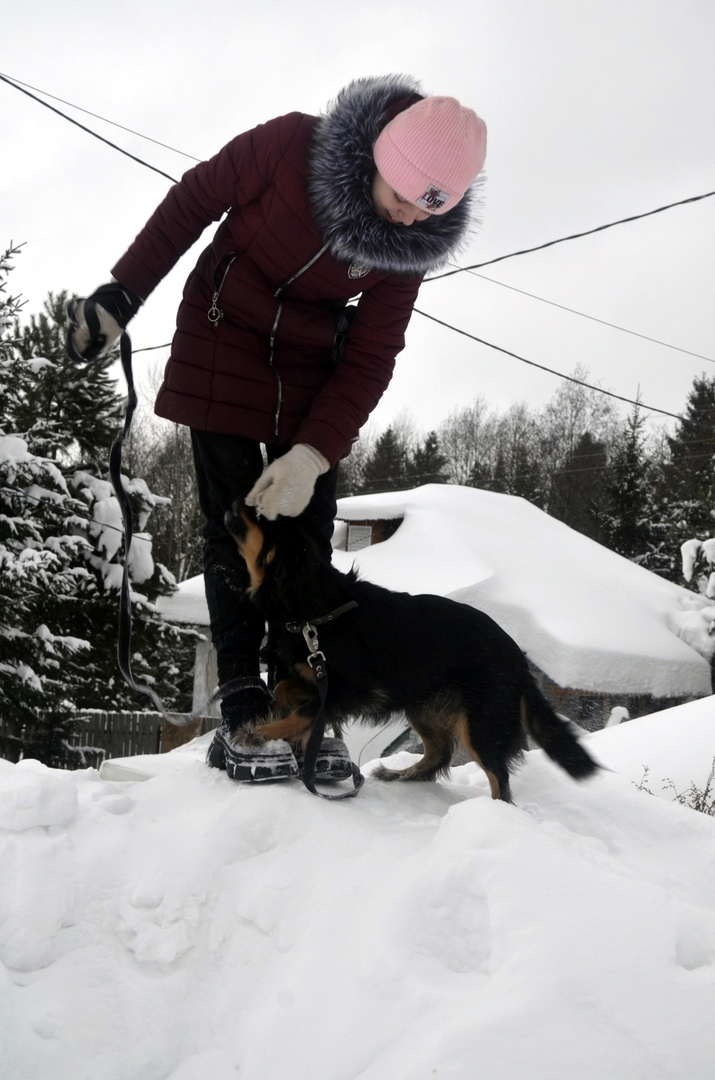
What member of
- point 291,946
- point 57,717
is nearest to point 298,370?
point 291,946

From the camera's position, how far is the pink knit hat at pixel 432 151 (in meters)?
2.16

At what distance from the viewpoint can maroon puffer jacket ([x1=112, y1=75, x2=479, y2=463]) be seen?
→ 2.45 metres

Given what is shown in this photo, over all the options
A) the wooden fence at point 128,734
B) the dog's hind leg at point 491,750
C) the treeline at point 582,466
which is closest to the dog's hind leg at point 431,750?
the dog's hind leg at point 491,750

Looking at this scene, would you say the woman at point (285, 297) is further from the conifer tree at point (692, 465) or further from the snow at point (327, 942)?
the conifer tree at point (692, 465)

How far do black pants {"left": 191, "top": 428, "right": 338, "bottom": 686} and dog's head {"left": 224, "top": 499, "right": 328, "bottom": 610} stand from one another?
0.38 feet

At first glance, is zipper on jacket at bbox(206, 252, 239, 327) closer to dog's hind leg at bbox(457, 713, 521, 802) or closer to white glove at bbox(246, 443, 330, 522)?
white glove at bbox(246, 443, 330, 522)

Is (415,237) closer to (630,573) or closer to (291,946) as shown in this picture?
(291,946)

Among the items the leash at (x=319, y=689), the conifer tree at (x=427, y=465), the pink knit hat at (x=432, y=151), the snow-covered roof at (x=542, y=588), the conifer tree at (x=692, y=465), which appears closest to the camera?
the pink knit hat at (x=432, y=151)

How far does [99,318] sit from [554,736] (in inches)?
82.6

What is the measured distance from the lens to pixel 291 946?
1604 mm

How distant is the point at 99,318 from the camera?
2.44 metres

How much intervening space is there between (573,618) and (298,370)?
43.1ft

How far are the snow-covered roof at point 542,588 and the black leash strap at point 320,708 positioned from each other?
11.1m

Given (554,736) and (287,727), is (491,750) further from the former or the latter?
(287,727)
